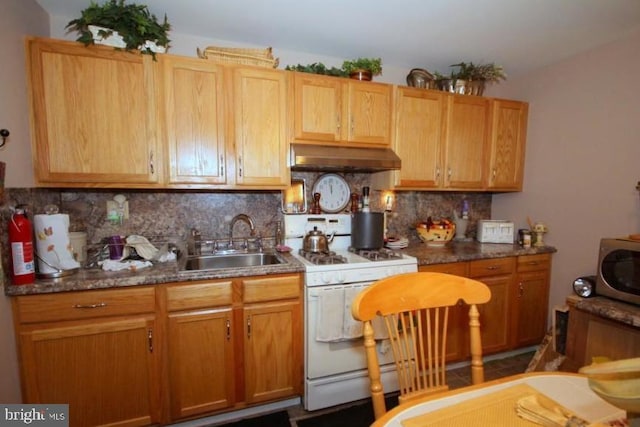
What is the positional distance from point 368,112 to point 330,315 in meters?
1.44

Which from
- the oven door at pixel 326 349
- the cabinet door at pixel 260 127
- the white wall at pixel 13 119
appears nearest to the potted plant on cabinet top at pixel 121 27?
the white wall at pixel 13 119

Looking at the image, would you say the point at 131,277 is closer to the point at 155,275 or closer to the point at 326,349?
the point at 155,275

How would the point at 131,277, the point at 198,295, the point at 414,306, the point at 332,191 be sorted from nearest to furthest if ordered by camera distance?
1. the point at 414,306
2. the point at 131,277
3. the point at 198,295
4. the point at 332,191

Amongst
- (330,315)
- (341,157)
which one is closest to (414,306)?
(330,315)

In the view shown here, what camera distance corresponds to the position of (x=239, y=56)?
6.25 feet

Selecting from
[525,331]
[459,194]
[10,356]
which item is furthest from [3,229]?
[525,331]

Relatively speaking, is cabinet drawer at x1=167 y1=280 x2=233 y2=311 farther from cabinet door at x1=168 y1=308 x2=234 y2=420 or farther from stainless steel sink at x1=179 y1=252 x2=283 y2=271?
stainless steel sink at x1=179 y1=252 x2=283 y2=271

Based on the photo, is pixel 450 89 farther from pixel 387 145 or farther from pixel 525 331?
pixel 525 331

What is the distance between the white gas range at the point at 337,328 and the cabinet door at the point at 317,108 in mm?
849

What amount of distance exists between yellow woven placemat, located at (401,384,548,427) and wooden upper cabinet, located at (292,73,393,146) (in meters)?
1.70

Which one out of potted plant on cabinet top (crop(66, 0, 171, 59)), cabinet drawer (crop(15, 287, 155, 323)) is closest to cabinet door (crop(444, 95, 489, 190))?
potted plant on cabinet top (crop(66, 0, 171, 59))

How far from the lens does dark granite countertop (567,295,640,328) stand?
149cm

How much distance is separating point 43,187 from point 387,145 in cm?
218

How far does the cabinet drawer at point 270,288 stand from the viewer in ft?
5.71
